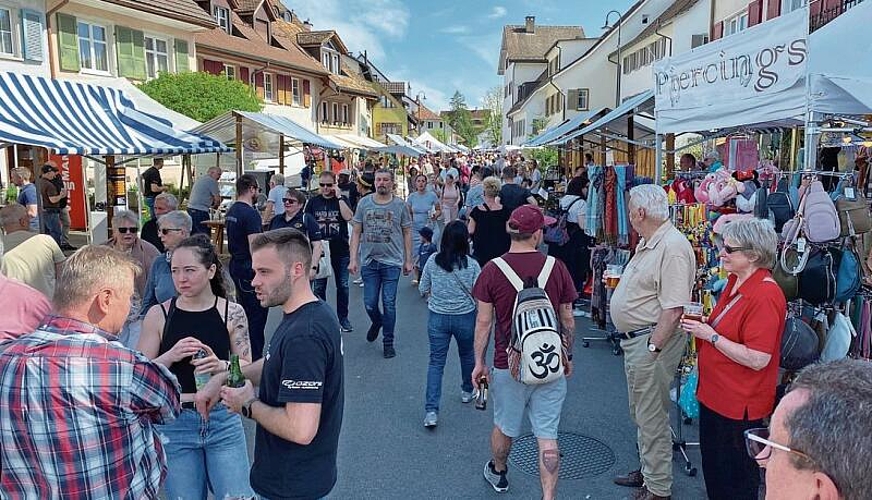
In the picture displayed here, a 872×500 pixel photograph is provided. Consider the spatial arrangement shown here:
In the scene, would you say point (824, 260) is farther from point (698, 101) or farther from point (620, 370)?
point (620, 370)

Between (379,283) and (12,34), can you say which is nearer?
(379,283)

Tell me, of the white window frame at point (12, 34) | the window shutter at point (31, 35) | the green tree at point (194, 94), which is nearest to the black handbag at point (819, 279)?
the green tree at point (194, 94)

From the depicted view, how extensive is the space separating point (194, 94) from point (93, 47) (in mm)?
4985

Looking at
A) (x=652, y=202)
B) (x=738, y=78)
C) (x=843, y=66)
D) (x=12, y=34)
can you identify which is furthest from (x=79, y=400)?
(x=12, y=34)

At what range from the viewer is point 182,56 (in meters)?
23.5

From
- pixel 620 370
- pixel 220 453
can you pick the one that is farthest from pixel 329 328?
pixel 620 370

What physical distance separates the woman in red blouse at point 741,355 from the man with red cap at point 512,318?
77cm

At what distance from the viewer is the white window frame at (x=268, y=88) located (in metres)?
30.5

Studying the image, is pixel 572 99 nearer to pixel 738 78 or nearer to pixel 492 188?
pixel 492 188

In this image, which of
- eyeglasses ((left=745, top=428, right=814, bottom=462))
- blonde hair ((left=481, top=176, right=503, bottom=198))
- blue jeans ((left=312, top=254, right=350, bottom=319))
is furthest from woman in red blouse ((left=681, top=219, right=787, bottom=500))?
blue jeans ((left=312, top=254, right=350, bottom=319))

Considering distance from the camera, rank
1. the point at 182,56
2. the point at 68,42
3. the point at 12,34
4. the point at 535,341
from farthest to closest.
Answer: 1. the point at 182,56
2. the point at 68,42
3. the point at 12,34
4. the point at 535,341

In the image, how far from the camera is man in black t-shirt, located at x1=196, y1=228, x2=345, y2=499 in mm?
2234

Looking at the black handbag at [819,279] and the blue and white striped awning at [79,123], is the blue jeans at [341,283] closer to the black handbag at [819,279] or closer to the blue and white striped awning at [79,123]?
the blue and white striped awning at [79,123]

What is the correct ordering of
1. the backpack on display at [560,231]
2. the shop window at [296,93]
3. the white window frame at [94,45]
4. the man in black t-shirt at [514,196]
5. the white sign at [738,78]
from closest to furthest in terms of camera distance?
the white sign at [738,78] → the man in black t-shirt at [514,196] → the backpack on display at [560,231] → the white window frame at [94,45] → the shop window at [296,93]
